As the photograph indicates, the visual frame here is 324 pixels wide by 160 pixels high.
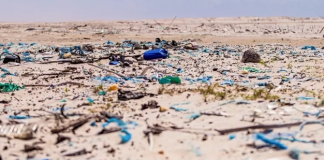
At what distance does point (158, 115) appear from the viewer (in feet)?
16.6

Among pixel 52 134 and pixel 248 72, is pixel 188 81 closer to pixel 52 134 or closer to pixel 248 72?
pixel 248 72

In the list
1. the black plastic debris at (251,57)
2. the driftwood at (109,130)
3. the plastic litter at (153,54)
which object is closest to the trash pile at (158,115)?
the driftwood at (109,130)

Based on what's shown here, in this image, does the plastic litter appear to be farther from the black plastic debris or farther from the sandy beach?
the black plastic debris

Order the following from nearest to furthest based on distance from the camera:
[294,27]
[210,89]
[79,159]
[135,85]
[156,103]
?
[79,159], [156,103], [210,89], [135,85], [294,27]

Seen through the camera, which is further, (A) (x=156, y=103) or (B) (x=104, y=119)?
(A) (x=156, y=103)

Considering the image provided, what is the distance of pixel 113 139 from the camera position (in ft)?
13.9

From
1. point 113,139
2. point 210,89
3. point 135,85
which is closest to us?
point 113,139

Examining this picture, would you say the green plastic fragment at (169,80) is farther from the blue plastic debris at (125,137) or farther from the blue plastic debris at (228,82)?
the blue plastic debris at (125,137)

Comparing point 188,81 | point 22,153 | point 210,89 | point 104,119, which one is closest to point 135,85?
point 188,81

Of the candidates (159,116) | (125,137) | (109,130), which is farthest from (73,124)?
(159,116)

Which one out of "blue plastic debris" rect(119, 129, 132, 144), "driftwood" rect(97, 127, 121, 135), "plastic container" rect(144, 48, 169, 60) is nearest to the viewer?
"blue plastic debris" rect(119, 129, 132, 144)

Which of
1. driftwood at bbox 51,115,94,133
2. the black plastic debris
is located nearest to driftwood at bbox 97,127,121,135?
driftwood at bbox 51,115,94,133

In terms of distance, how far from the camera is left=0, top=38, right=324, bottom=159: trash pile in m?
3.92

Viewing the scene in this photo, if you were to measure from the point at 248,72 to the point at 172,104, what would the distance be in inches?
160
